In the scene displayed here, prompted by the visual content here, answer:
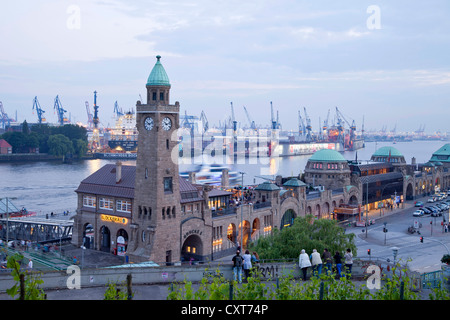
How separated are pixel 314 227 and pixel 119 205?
70.5ft

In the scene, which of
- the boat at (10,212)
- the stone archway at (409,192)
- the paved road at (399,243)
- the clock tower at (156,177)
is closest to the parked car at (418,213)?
the paved road at (399,243)

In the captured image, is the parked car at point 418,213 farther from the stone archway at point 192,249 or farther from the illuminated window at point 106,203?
the illuminated window at point 106,203

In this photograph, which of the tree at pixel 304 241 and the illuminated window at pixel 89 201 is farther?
the illuminated window at pixel 89 201

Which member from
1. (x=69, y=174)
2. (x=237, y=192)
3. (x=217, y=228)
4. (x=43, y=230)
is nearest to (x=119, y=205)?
(x=217, y=228)

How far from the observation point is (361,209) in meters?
85.9

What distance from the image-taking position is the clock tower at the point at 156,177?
46688 millimetres

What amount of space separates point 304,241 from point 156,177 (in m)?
16.2

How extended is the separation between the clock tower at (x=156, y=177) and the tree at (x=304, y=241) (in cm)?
1072

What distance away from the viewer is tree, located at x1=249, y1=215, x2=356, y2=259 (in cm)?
3819

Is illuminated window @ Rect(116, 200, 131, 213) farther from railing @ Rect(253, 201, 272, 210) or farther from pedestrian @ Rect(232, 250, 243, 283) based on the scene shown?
pedestrian @ Rect(232, 250, 243, 283)

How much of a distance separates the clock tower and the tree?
10.7 meters

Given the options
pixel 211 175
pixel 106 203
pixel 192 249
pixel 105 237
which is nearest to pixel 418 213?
pixel 192 249

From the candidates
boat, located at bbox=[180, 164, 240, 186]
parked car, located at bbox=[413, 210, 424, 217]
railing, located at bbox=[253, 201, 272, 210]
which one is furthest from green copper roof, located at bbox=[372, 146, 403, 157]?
railing, located at bbox=[253, 201, 272, 210]
